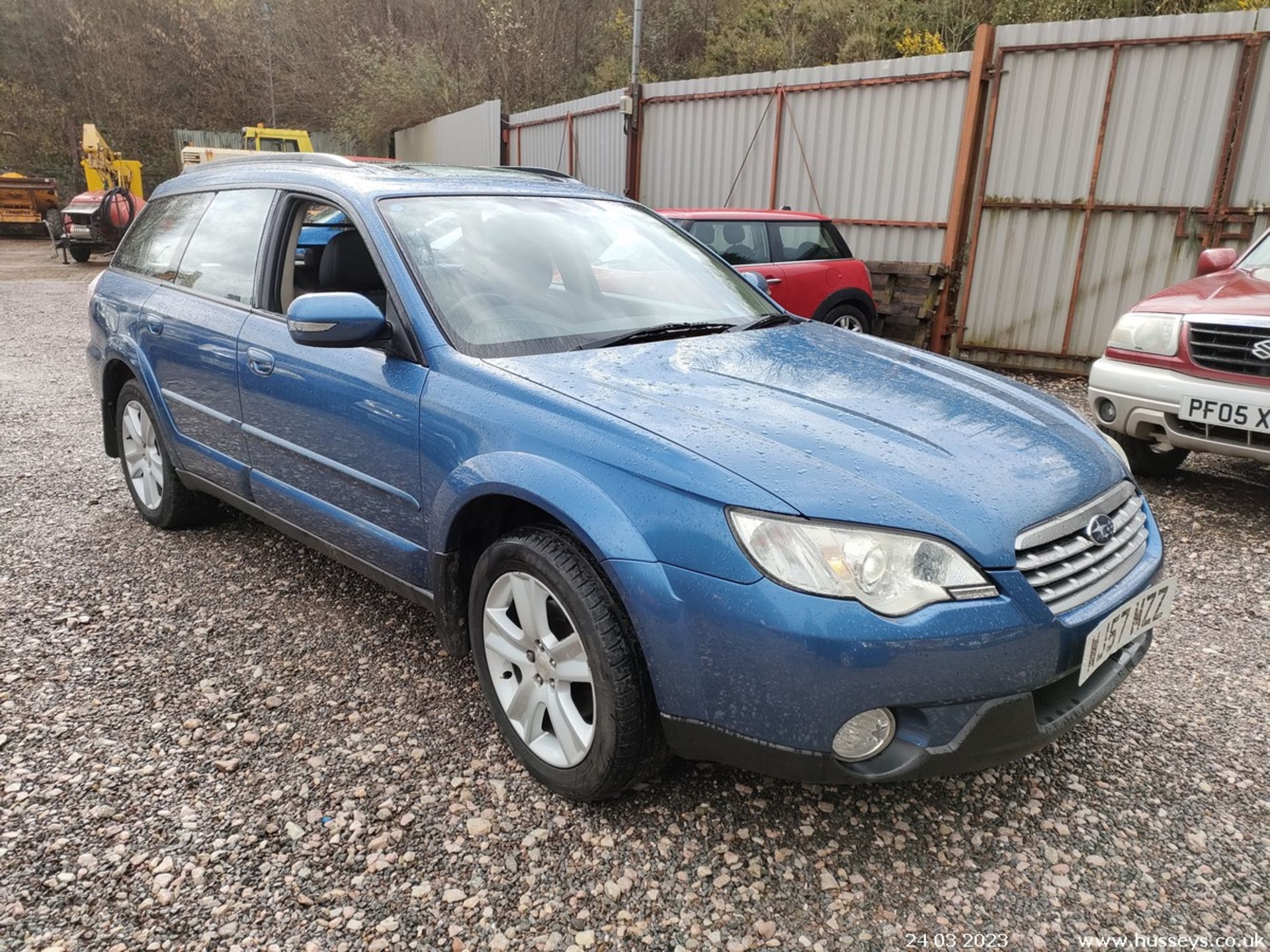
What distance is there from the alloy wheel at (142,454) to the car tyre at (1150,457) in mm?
4989

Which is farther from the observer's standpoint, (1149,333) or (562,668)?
(1149,333)

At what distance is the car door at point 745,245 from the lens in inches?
287

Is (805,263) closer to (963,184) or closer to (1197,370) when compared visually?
(963,184)

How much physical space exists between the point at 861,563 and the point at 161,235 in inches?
146

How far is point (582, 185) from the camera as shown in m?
3.70

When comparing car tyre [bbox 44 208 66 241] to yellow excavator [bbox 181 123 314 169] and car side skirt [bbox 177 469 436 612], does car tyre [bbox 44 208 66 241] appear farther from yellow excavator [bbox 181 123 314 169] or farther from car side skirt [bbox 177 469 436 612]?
car side skirt [bbox 177 469 436 612]

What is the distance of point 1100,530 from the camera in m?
2.14

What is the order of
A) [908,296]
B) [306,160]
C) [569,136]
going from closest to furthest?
[306,160], [908,296], [569,136]

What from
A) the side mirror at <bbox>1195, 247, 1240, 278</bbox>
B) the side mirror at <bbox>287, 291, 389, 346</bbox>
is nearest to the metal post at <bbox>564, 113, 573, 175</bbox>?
the side mirror at <bbox>1195, 247, 1240, 278</bbox>

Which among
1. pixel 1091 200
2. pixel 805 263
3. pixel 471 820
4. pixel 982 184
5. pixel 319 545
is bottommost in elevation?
pixel 471 820

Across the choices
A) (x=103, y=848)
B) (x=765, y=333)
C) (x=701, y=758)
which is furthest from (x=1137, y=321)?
(x=103, y=848)

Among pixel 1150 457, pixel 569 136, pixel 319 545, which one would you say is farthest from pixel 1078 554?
pixel 569 136

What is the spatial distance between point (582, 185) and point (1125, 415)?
2980 millimetres

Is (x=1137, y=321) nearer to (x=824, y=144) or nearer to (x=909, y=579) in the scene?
(x=909, y=579)
